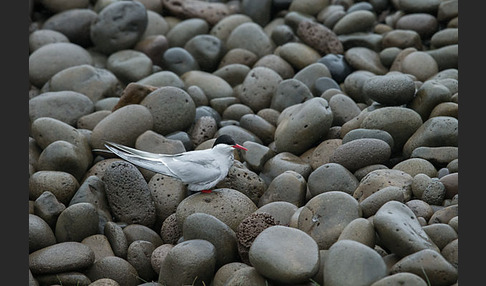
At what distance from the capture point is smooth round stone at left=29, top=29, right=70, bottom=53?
30.9ft

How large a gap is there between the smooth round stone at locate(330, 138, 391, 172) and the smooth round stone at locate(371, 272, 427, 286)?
2088 mm

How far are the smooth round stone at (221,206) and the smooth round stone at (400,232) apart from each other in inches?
56.6

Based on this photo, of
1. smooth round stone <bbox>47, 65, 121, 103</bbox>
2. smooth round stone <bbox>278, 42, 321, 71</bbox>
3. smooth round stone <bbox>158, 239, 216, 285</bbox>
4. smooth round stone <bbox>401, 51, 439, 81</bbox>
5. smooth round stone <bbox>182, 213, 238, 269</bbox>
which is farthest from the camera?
smooth round stone <bbox>278, 42, 321, 71</bbox>

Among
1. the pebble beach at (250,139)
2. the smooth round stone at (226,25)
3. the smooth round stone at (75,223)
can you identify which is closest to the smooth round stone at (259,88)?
the pebble beach at (250,139)

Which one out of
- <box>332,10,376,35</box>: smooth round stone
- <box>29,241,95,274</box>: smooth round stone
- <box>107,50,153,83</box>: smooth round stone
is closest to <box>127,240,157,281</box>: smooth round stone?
<box>29,241,95,274</box>: smooth round stone

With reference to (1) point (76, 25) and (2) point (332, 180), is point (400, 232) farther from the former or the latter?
(1) point (76, 25)

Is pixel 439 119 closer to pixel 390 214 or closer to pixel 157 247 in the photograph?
pixel 390 214

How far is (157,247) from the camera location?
5918 millimetres

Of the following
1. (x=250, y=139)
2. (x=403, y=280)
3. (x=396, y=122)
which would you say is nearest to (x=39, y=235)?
(x=250, y=139)

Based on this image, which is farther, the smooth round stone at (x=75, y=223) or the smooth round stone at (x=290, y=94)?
the smooth round stone at (x=290, y=94)

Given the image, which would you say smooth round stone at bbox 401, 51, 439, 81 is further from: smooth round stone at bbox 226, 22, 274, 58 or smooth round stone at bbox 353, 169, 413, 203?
smooth round stone at bbox 353, 169, 413, 203

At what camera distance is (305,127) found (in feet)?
22.6

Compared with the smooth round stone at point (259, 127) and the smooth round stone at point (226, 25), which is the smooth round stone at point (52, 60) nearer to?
the smooth round stone at point (226, 25)

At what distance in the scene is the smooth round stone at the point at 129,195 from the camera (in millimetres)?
6238
